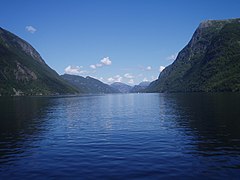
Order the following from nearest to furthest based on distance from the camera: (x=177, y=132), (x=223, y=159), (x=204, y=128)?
(x=223, y=159), (x=177, y=132), (x=204, y=128)

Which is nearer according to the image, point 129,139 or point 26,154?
point 26,154

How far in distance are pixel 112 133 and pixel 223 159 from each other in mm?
26768

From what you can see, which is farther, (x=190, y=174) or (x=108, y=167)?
(x=108, y=167)

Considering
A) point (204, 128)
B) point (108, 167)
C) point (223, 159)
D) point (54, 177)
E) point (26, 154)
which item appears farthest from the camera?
point (204, 128)

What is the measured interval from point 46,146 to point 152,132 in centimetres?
2247

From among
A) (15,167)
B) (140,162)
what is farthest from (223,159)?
(15,167)

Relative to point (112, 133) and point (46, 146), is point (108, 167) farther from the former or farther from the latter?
point (112, 133)

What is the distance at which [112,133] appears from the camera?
2174 inches

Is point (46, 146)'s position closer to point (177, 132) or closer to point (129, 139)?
point (129, 139)

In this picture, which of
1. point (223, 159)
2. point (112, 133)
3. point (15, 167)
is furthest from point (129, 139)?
point (15, 167)

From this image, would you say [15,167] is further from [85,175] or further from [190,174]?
[190,174]

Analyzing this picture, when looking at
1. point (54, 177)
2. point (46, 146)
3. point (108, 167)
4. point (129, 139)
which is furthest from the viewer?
point (129, 139)

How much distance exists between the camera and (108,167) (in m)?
30.3

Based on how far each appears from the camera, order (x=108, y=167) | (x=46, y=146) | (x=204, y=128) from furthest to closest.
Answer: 1. (x=204, y=128)
2. (x=46, y=146)
3. (x=108, y=167)
